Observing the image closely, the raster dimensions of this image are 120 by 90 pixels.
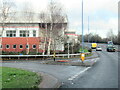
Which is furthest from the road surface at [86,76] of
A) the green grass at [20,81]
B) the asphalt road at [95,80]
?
the green grass at [20,81]

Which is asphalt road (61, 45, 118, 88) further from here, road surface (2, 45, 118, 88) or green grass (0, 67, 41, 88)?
green grass (0, 67, 41, 88)

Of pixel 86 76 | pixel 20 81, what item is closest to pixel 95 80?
pixel 86 76

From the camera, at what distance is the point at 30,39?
38031 millimetres

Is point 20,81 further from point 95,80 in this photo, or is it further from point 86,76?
point 86,76

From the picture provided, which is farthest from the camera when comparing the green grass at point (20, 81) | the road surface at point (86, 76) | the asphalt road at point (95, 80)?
the road surface at point (86, 76)

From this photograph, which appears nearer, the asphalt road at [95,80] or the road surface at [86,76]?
the asphalt road at [95,80]

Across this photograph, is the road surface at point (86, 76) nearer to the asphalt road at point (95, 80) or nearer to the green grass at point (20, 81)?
the asphalt road at point (95, 80)

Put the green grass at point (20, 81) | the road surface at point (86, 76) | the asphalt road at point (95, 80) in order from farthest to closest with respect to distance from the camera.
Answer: the road surface at point (86, 76), the asphalt road at point (95, 80), the green grass at point (20, 81)

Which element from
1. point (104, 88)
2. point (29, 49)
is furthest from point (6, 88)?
point (29, 49)

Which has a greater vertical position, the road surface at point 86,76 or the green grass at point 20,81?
the green grass at point 20,81

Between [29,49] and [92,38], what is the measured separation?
93718 mm

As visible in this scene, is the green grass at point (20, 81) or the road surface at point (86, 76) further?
the road surface at point (86, 76)

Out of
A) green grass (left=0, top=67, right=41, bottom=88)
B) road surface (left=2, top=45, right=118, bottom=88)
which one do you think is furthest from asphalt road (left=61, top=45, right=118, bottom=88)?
green grass (left=0, top=67, right=41, bottom=88)

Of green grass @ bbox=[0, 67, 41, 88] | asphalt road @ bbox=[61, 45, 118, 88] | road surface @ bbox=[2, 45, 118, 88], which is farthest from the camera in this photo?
road surface @ bbox=[2, 45, 118, 88]
